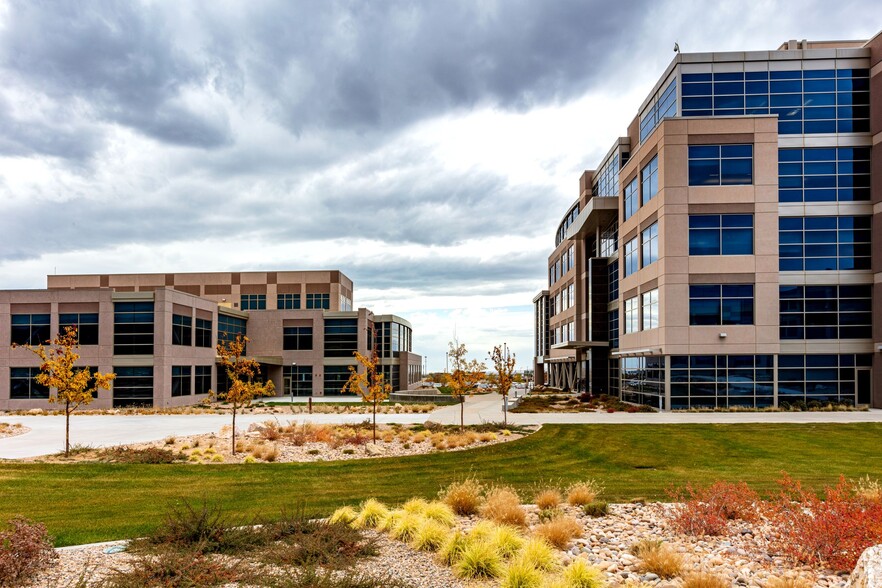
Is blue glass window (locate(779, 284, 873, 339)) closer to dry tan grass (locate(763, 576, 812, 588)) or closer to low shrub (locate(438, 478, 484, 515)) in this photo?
low shrub (locate(438, 478, 484, 515))

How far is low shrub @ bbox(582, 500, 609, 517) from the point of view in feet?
32.4

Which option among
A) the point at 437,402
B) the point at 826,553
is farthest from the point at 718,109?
the point at 826,553

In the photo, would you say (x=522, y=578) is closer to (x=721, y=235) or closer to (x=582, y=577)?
(x=582, y=577)

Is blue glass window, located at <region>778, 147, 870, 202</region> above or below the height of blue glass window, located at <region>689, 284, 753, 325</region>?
above

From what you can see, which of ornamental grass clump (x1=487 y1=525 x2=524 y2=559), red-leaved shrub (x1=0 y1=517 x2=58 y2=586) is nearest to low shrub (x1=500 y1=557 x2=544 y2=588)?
ornamental grass clump (x1=487 y1=525 x2=524 y2=559)

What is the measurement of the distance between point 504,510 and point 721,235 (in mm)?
29578

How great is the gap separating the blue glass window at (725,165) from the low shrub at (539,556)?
31268 mm

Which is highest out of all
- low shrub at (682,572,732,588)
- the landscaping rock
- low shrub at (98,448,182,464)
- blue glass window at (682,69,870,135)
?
blue glass window at (682,69,870,135)

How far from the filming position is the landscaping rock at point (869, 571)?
5566 millimetres

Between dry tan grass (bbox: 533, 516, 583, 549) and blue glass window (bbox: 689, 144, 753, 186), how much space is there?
98.2 ft

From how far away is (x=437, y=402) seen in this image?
147 feet

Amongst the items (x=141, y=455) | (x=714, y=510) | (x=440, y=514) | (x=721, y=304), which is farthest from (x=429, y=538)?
(x=721, y=304)

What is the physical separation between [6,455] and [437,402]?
98.1ft

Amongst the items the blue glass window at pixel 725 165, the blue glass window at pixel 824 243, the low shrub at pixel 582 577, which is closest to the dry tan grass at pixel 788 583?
the low shrub at pixel 582 577
